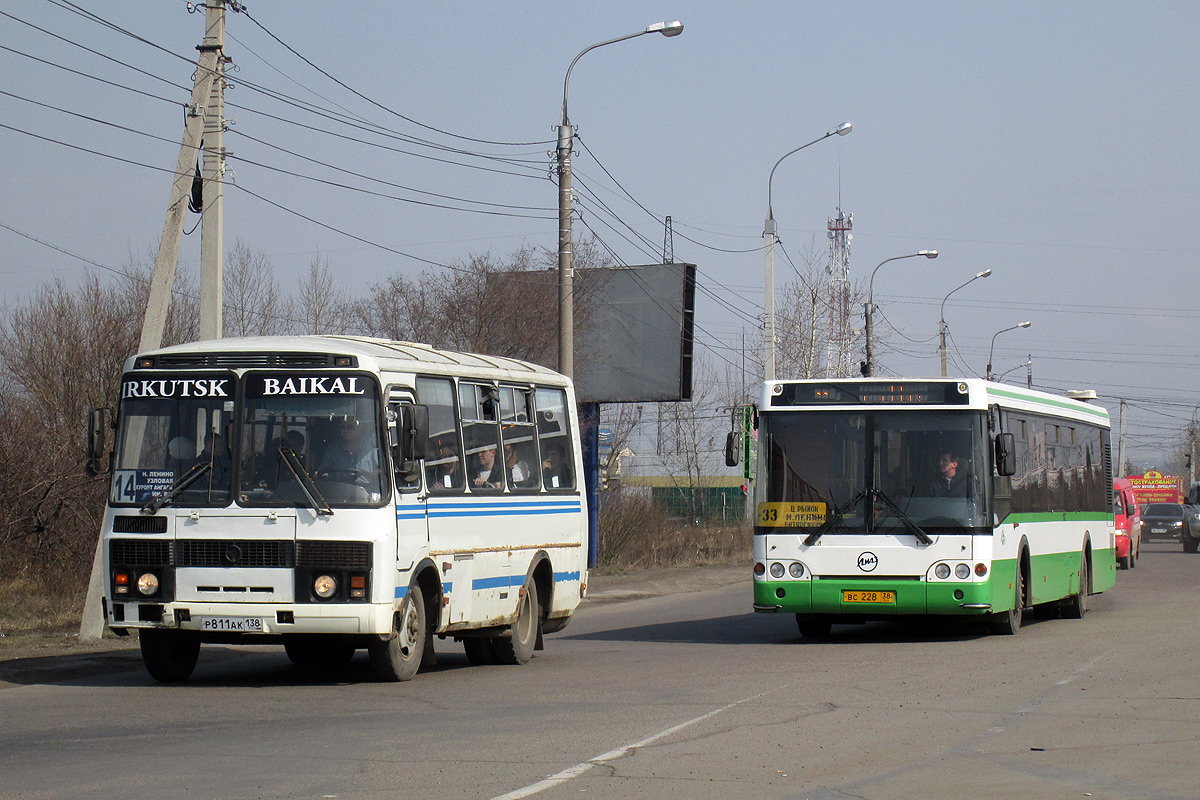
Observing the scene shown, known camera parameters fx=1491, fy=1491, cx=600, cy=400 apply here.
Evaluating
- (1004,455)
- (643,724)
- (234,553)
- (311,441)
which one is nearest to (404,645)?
(234,553)

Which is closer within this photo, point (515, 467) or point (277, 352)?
point (277, 352)

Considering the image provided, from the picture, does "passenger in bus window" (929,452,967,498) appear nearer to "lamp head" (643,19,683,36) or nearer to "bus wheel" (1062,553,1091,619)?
"bus wheel" (1062,553,1091,619)

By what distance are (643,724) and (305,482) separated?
3.64 meters

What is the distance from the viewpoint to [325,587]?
1174cm

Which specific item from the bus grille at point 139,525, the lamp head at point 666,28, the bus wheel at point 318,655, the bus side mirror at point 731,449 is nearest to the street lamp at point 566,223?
the lamp head at point 666,28

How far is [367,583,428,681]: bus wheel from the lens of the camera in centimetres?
1222

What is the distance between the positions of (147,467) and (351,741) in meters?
4.06

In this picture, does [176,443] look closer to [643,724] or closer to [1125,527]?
[643,724]

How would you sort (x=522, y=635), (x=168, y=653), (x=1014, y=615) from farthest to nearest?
(x=1014, y=615)
(x=522, y=635)
(x=168, y=653)

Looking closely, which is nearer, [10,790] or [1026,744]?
[10,790]

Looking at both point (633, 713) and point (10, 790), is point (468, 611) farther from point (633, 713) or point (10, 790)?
point (10, 790)

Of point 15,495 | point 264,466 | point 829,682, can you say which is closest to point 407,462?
point 264,466

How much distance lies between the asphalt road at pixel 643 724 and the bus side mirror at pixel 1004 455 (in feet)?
6.12

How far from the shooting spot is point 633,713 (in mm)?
10406
